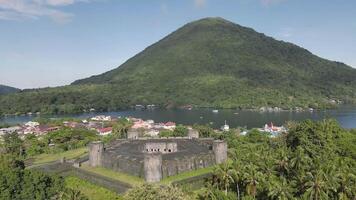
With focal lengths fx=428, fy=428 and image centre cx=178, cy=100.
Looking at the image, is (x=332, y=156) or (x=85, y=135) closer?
(x=332, y=156)

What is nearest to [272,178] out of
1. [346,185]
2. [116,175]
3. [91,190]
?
[346,185]

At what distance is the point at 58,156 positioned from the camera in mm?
69250

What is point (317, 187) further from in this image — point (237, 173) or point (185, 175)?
point (185, 175)

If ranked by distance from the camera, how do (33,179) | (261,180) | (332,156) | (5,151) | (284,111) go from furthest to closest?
(284,111) < (5,151) < (332,156) < (33,179) < (261,180)

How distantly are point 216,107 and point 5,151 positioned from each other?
437ft

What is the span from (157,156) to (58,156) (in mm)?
26982

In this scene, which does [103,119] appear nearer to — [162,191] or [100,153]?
[100,153]

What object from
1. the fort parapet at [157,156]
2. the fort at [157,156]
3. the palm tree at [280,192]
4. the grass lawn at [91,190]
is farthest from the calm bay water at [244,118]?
the palm tree at [280,192]

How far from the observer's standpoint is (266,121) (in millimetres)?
147375

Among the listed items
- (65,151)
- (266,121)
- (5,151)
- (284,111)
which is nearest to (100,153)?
(65,151)

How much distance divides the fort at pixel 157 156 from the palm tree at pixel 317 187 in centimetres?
1796

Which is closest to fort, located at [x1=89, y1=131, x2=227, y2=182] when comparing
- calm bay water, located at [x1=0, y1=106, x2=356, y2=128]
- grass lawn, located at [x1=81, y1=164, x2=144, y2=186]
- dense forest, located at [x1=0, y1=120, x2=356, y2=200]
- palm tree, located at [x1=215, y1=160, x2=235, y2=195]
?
grass lawn, located at [x1=81, y1=164, x2=144, y2=186]

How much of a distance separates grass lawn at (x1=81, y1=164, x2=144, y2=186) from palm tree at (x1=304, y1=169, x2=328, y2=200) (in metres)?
18.2

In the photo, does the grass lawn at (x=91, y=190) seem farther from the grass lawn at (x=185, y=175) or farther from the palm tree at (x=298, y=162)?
the palm tree at (x=298, y=162)
